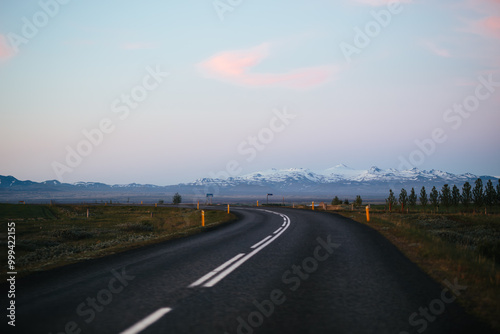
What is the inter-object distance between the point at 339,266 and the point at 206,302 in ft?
14.6

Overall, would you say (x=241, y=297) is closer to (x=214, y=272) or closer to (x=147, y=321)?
(x=147, y=321)

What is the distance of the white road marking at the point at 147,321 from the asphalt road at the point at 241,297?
1 centimetres

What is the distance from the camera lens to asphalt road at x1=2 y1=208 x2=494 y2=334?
16.3 feet

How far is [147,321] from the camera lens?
5.01 m

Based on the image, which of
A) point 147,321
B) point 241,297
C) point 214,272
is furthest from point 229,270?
point 147,321

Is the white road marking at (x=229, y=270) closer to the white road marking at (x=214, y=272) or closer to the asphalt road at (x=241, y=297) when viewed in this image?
the asphalt road at (x=241, y=297)

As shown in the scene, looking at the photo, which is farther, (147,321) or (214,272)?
(214,272)

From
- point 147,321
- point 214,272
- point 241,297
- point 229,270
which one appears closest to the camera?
point 147,321

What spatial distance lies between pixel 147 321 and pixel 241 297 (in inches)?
71.0

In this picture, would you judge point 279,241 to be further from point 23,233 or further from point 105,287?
point 23,233

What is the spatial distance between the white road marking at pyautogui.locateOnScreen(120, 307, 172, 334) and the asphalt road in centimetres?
1

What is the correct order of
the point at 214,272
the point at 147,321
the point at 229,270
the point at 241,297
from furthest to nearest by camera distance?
the point at 229,270 → the point at 214,272 → the point at 241,297 → the point at 147,321

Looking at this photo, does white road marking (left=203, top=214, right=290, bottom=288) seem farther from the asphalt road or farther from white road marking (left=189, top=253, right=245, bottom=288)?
white road marking (left=189, top=253, right=245, bottom=288)

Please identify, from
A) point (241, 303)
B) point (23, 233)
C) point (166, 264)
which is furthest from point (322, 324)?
point (23, 233)
